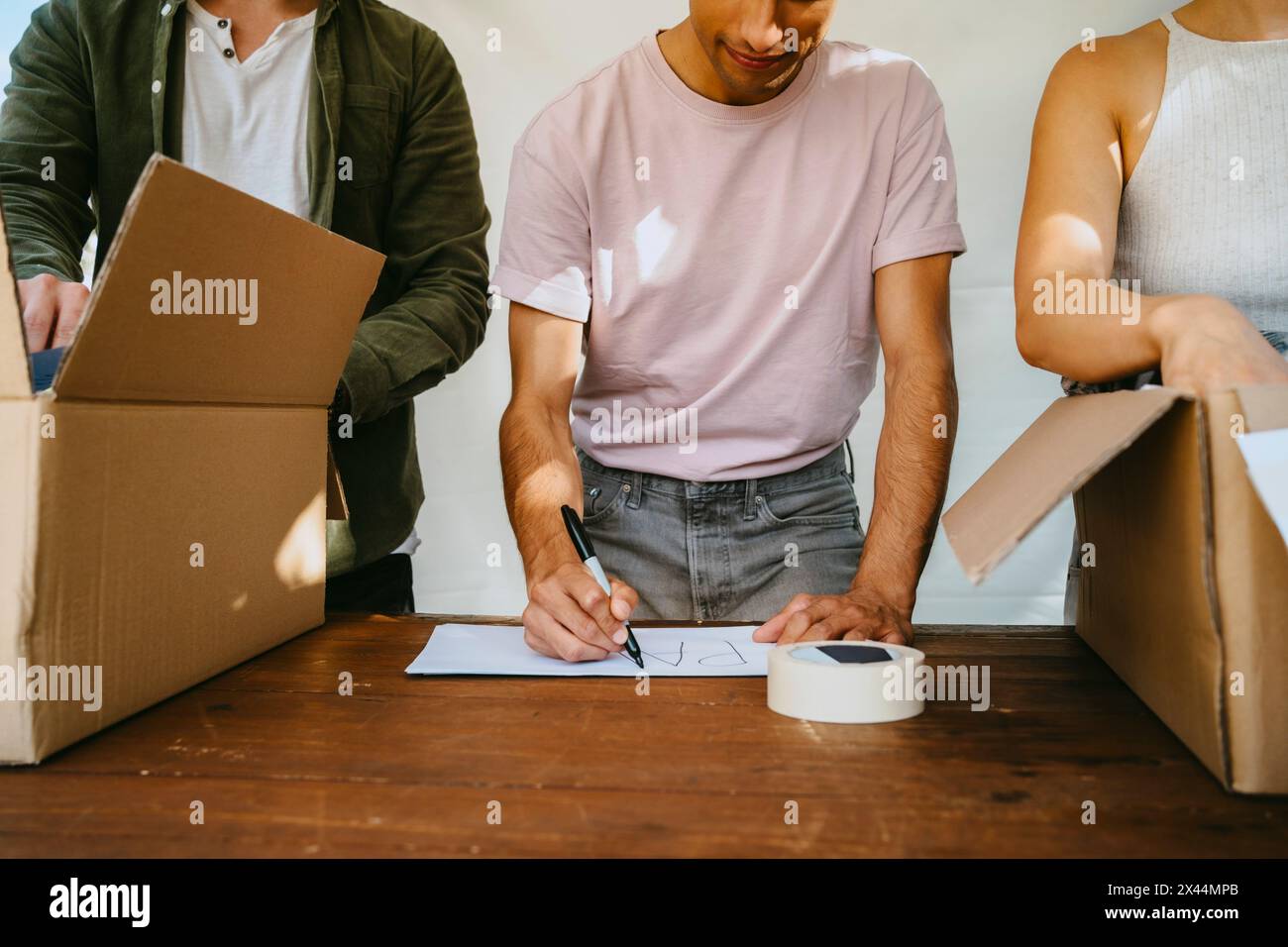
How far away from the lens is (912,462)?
4.26 ft

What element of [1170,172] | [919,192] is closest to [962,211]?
[919,192]

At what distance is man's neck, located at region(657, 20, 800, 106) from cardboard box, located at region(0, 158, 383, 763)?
61 cm

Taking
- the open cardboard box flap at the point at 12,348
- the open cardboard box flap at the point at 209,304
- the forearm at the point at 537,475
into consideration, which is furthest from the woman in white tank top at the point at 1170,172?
the open cardboard box flap at the point at 12,348

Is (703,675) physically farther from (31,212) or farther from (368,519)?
(31,212)

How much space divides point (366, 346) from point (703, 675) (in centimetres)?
65

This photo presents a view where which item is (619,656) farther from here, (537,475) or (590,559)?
(537,475)

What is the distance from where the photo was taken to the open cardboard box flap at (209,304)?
0.68 meters

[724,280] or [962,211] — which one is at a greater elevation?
[962,211]

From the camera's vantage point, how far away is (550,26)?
2369 millimetres

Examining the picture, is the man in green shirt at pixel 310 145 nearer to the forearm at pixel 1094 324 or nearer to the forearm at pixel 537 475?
the forearm at pixel 537 475

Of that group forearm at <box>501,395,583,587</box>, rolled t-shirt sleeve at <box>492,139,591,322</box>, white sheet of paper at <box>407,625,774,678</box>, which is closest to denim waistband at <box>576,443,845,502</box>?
forearm at <box>501,395,583,587</box>

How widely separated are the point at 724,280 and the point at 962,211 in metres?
1.17

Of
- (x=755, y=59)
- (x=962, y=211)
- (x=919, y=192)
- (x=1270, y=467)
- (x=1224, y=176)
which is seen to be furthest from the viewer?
(x=962, y=211)
